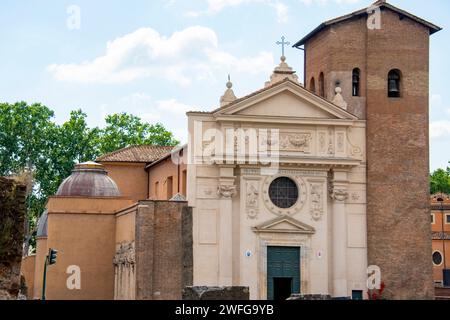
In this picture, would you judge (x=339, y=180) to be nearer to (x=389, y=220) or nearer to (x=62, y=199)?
(x=389, y=220)

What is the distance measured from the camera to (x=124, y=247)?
3741cm

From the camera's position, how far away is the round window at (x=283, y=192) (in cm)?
3625

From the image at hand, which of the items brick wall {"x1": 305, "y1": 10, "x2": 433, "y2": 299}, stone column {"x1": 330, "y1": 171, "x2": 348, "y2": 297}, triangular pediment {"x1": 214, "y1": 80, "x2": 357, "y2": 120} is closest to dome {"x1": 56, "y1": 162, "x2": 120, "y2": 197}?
triangular pediment {"x1": 214, "y1": 80, "x2": 357, "y2": 120}

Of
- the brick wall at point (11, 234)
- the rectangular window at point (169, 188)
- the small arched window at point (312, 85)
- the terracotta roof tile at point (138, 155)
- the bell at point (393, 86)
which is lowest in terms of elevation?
the brick wall at point (11, 234)

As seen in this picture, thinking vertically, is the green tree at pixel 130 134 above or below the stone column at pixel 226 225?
above

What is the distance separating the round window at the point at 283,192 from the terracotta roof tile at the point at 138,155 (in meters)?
11.0

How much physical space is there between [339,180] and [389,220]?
2.74 m

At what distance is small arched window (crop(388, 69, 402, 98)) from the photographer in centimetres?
3819

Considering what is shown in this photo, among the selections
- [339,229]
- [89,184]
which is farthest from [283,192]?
[89,184]

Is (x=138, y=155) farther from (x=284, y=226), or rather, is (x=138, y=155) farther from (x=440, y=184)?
(x=440, y=184)

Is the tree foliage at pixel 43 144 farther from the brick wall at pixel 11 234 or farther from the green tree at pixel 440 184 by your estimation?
the brick wall at pixel 11 234

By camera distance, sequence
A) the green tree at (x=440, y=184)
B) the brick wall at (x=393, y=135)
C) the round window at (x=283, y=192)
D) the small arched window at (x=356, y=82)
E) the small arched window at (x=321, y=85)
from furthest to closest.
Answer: the green tree at (x=440, y=184) < the small arched window at (x=321, y=85) < the small arched window at (x=356, y=82) < the brick wall at (x=393, y=135) < the round window at (x=283, y=192)

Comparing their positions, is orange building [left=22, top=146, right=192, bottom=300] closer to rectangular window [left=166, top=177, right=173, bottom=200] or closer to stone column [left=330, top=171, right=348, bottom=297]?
rectangular window [left=166, top=177, right=173, bottom=200]

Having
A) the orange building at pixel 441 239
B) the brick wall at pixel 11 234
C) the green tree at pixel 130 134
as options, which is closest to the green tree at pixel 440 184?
the orange building at pixel 441 239
